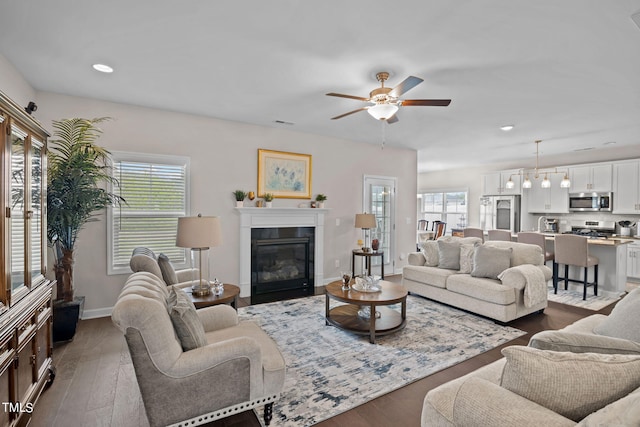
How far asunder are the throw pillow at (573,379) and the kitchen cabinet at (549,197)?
23.6ft

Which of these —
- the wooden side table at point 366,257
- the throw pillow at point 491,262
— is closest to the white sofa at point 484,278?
the throw pillow at point 491,262

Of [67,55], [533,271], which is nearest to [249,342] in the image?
[67,55]

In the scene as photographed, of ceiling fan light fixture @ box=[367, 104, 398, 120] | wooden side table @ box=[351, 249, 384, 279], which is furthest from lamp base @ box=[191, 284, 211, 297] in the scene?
wooden side table @ box=[351, 249, 384, 279]

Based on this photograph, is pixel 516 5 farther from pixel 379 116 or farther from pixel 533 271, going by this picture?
pixel 533 271

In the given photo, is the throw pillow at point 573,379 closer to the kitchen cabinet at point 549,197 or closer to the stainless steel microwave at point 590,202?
the stainless steel microwave at point 590,202

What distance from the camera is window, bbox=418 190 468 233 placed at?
921 centimetres

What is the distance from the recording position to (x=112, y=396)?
232 cm

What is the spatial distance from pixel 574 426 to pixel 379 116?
8.31 ft

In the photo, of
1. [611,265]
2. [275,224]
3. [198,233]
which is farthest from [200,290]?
[611,265]

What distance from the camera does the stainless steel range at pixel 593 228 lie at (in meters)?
6.36

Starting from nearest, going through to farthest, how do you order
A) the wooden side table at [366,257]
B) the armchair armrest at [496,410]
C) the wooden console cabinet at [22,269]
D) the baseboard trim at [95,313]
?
1. the armchair armrest at [496,410]
2. the wooden console cabinet at [22,269]
3. the baseboard trim at [95,313]
4. the wooden side table at [366,257]

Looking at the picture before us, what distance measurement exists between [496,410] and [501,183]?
8042mm

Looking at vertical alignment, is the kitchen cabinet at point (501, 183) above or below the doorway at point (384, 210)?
above

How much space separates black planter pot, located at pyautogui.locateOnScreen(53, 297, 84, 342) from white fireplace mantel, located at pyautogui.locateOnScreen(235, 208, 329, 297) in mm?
2036
